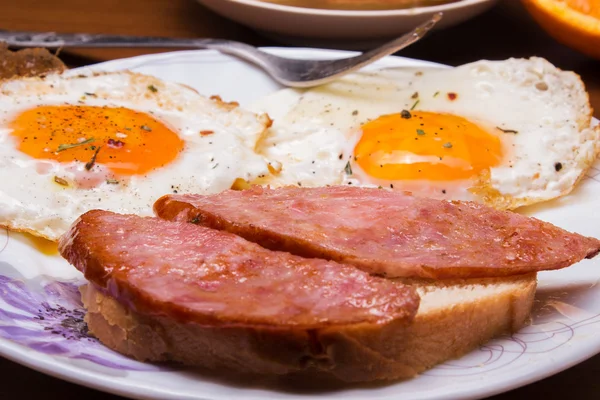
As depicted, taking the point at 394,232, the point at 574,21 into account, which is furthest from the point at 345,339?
the point at 574,21

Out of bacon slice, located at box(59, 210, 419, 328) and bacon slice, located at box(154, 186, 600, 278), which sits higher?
bacon slice, located at box(154, 186, 600, 278)

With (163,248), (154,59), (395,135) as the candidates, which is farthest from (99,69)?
(163,248)

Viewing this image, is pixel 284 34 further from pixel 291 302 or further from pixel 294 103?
pixel 291 302

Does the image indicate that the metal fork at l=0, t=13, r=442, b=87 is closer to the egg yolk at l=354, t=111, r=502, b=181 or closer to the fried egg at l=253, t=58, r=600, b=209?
the fried egg at l=253, t=58, r=600, b=209

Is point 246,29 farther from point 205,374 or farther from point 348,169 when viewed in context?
point 205,374

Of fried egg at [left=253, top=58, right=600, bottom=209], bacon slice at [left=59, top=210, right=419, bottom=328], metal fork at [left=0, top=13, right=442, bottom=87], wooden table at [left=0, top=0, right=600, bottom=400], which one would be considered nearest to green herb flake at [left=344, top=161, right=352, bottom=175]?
fried egg at [left=253, top=58, right=600, bottom=209]

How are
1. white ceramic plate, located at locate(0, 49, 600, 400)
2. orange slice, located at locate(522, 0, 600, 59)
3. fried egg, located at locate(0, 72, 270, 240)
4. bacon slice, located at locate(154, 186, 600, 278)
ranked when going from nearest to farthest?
white ceramic plate, located at locate(0, 49, 600, 400) < bacon slice, located at locate(154, 186, 600, 278) < fried egg, located at locate(0, 72, 270, 240) < orange slice, located at locate(522, 0, 600, 59)
